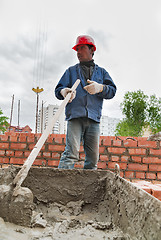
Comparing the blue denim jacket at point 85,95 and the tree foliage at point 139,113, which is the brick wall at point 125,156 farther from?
the tree foliage at point 139,113

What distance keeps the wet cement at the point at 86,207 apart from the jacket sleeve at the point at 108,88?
30.6 inches

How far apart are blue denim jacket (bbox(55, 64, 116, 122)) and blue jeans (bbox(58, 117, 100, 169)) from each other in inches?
2.8

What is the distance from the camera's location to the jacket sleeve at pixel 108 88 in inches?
69.1

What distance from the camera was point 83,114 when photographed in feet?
5.55

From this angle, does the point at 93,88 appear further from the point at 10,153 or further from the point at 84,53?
the point at 10,153

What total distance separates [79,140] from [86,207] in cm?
63

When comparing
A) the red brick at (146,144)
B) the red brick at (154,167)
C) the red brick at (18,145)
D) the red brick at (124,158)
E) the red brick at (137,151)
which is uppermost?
the red brick at (146,144)

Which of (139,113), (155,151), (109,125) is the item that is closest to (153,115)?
(139,113)

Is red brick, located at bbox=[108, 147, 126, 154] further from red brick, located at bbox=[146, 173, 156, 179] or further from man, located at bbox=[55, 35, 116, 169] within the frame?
man, located at bbox=[55, 35, 116, 169]

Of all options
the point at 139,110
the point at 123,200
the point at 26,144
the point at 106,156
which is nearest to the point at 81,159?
the point at 106,156

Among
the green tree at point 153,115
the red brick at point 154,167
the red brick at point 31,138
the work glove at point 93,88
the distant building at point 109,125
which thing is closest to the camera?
the work glove at point 93,88

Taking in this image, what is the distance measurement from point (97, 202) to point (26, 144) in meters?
1.96

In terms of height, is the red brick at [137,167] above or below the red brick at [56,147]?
below

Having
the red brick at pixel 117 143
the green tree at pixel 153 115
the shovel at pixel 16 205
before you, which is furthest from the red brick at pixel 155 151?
the green tree at pixel 153 115
